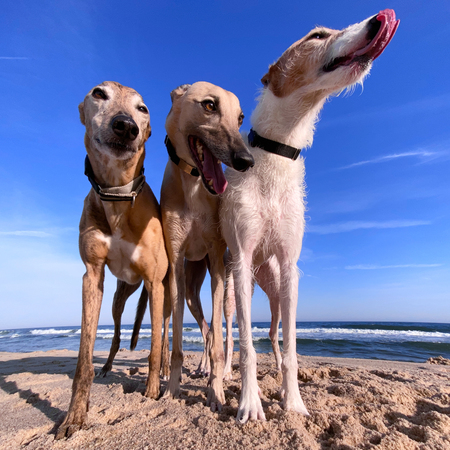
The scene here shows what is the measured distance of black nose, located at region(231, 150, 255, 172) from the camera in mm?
2395

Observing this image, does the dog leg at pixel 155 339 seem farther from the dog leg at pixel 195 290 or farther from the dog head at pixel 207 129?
the dog leg at pixel 195 290

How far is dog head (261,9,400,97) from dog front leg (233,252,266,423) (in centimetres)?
154

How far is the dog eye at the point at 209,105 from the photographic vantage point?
9.38ft

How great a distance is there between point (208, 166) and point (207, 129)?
1.11ft

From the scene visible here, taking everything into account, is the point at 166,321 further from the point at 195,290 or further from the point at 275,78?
the point at 275,78

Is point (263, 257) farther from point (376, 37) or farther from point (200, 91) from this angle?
point (376, 37)

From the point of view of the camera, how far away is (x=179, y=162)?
3.10 meters

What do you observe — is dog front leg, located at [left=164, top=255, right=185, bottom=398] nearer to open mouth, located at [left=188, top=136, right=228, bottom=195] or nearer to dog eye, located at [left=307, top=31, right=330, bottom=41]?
open mouth, located at [left=188, top=136, right=228, bottom=195]

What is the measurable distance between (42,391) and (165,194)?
2676 millimetres

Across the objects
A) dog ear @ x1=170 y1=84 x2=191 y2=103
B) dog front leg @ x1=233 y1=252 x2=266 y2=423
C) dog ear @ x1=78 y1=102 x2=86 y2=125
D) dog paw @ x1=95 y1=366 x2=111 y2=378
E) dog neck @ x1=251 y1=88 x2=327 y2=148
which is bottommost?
dog paw @ x1=95 y1=366 x2=111 y2=378

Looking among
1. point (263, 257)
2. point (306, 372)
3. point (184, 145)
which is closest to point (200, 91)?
point (184, 145)

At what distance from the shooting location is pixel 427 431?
1907mm

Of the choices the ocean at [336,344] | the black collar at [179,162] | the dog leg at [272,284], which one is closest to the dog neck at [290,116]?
the black collar at [179,162]

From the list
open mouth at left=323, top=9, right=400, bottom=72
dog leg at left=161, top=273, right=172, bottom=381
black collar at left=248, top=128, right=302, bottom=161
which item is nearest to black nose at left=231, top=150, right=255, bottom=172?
black collar at left=248, top=128, right=302, bottom=161
